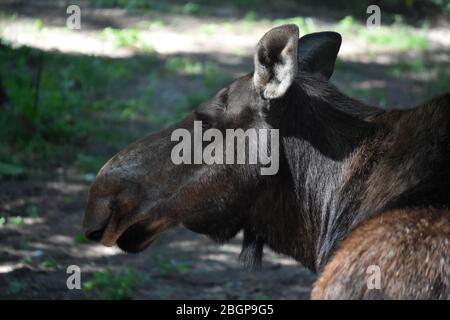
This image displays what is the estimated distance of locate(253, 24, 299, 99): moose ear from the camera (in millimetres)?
4738

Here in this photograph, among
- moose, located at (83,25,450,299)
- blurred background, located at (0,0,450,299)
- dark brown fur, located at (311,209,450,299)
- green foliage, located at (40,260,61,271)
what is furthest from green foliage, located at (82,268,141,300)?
dark brown fur, located at (311,209,450,299)

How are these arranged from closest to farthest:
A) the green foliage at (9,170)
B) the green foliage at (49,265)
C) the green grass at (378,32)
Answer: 1. the green foliage at (49,265)
2. the green foliage at (9,170)
3. the green grass at (378,32)

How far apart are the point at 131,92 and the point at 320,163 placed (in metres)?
7.53

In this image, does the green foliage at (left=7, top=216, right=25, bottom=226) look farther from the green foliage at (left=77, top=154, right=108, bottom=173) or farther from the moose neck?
the moose neck

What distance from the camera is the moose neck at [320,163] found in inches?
193

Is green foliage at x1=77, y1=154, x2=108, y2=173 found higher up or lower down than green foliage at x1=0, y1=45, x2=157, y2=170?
lower down

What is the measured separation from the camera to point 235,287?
773 cm

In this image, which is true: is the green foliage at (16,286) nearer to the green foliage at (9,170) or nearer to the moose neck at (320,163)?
the green foliage at (9,170)

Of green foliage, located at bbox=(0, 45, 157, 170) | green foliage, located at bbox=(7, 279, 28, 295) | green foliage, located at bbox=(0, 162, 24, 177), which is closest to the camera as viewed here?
green foliage, located at bbox=(7, 279, 28, 295)

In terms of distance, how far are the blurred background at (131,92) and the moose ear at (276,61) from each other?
297cm

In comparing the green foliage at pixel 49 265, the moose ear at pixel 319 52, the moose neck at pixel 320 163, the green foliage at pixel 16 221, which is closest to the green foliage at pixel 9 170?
the green foliage at pixel 16 221

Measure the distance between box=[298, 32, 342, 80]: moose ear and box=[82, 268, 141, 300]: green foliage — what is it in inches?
110

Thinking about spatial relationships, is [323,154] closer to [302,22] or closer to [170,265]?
[170,265]

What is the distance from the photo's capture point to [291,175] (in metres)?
5.04
